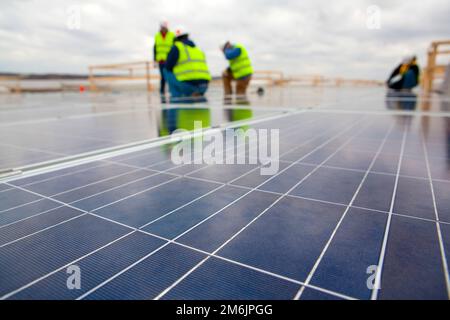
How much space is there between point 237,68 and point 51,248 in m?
11.1

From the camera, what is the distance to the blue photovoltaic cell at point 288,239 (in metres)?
1.37

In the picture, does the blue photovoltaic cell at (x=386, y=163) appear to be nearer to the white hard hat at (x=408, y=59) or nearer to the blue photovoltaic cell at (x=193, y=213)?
the blue photovoltaic cell at (x=193, y=213)

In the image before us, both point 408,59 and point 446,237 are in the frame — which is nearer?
point 446,237

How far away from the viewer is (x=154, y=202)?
2.02 meters

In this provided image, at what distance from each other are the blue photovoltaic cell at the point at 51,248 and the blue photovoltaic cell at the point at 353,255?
0.96 m

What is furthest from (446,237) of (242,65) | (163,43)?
(242,65)

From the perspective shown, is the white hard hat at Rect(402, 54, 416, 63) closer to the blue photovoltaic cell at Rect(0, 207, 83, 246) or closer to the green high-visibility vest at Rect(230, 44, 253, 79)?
the green high-visibility vest at Rect(230, 44, 253, 79)

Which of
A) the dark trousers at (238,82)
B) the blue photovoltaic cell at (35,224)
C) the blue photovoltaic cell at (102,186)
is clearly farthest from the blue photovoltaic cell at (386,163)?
the dark trousers at (238,82)

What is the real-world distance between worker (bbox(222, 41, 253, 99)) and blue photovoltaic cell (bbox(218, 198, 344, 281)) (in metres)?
9.93

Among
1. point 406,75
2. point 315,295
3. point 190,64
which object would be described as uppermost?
point 190,64

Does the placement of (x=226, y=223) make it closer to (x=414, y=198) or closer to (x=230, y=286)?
(x=230, y=286)

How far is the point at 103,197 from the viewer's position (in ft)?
6.89

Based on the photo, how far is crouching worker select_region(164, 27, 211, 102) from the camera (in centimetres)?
966
